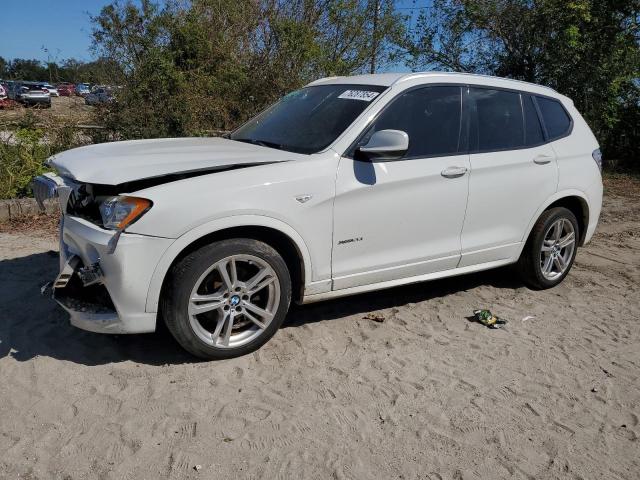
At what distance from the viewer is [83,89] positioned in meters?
9.53

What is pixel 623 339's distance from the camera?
4.24 m

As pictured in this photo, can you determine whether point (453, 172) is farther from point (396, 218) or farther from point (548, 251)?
point (548, 251)

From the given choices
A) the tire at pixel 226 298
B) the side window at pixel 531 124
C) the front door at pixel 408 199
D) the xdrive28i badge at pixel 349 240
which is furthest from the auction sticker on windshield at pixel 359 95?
the side window at pixel 531 124

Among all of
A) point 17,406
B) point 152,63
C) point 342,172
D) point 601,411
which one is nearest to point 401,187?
point 342,172

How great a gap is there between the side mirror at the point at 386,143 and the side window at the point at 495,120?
37.4 inches

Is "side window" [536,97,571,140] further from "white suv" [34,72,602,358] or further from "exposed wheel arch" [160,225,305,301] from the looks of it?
"exposed wheel arch" [160,225,305,301]

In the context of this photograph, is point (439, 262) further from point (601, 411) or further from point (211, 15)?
point (211, 15)

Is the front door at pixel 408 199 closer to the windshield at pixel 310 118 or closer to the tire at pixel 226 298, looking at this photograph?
the windshield at pixel 310 118

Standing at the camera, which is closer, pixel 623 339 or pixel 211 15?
pixel 623 339

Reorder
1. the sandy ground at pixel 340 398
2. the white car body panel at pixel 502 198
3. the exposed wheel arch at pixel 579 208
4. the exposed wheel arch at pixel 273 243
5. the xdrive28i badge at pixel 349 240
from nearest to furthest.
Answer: the sandy ground at pixel 340 398 → the exposed wheel arch at pixel 273 243 → the xdrive28i badge at pixel 349 240 → the white car body panel at pixel 502 198 → the exposed wheel arch at pixel 579 208

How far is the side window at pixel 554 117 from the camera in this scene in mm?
5052

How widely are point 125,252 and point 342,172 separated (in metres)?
1.47

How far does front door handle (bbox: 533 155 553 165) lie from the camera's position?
4809mm

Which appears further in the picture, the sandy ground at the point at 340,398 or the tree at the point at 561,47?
the tree at the point at 561,47
